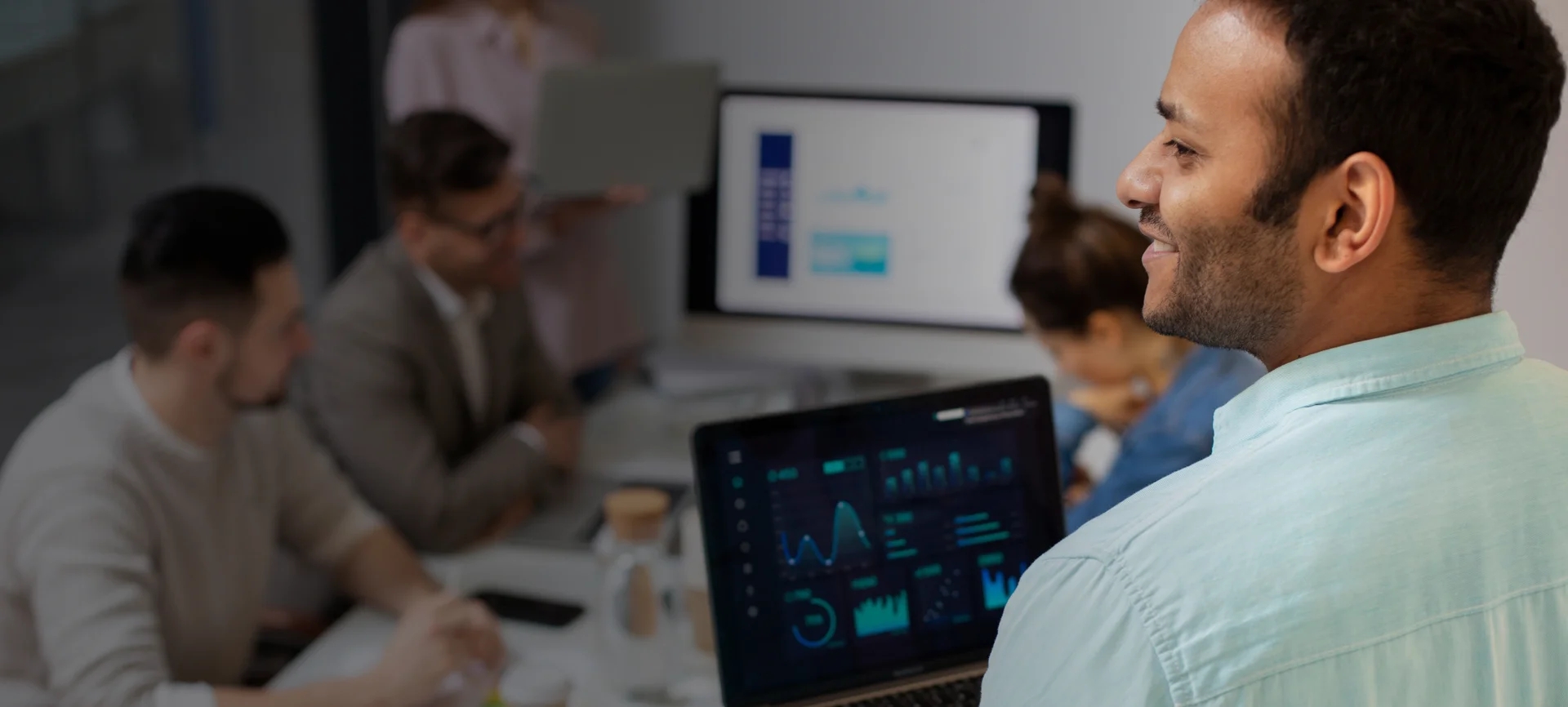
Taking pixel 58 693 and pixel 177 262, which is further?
pixel 177 262

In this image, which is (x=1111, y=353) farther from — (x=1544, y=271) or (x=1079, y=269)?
(x=1544, y=271)

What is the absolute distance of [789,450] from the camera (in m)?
1.26

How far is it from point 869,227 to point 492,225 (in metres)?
0.57

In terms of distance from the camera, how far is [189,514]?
64.6 inches

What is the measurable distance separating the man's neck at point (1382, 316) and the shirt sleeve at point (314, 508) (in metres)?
1.33

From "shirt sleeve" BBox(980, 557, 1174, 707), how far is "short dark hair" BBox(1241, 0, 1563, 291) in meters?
0.22

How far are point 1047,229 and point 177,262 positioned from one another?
3.58ft

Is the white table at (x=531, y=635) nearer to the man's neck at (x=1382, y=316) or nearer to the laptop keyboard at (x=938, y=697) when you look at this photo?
the laptop keyboard at (x=938, y=697)

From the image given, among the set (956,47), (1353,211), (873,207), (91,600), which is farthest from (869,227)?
(1353,211)

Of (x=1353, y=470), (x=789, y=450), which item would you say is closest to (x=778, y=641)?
(x=789, y=450)

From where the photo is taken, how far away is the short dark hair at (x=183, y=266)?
1603 millimetres

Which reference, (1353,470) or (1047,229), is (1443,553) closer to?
(1353,470)

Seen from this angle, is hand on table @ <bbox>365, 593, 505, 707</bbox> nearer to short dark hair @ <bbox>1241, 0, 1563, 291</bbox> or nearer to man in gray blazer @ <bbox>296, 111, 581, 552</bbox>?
man in gray blazer @ <bbox>296, 111, 581, 552</bbox>

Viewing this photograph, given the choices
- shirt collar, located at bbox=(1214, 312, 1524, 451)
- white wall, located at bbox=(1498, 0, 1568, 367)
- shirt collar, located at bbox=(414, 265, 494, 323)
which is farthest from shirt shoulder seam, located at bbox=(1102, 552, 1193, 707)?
shirt collar, located at bbox=(414, 265, 494, 323)
